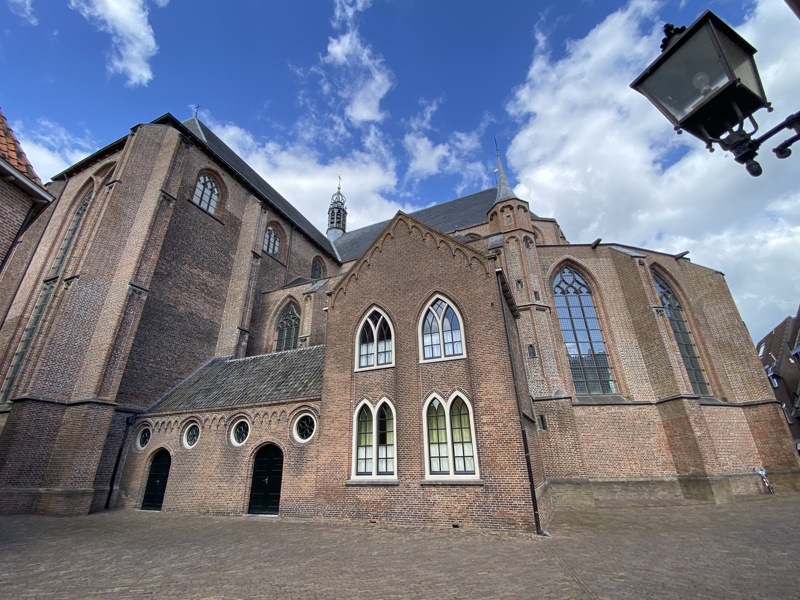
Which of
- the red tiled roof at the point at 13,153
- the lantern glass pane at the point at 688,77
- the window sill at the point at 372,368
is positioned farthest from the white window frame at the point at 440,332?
the red tiled roof at the point at 13,153

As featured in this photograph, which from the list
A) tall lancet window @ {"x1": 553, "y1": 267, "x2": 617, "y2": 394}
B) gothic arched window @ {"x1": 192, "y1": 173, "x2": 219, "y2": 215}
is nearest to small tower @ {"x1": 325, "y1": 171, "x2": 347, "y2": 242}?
gothic arched window @ {"x1": 192, "y1": 173, "x2": 219, "y2": 215}

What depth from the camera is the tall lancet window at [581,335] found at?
16.5 meters

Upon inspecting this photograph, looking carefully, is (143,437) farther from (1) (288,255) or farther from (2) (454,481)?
(1) (288,255)

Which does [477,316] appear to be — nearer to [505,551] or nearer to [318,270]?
[505,551]

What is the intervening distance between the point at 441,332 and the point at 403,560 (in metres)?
6.20

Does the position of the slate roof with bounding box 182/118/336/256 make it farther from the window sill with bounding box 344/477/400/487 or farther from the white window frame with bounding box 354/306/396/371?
the window sill with bounding box 344/477/400/487

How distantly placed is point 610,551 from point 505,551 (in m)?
2.00

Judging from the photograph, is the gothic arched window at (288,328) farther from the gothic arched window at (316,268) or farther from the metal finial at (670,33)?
the metal finial at (670,33)

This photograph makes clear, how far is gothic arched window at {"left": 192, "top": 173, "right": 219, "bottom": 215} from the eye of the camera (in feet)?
70.7

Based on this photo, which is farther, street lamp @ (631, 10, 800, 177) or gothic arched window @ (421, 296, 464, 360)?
gothic arched window @ (421, 296, 464, 360)

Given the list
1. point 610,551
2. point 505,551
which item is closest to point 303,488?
point 505,551

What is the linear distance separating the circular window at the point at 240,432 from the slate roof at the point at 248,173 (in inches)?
629

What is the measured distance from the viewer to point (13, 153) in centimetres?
786

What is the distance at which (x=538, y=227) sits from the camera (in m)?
24.4
